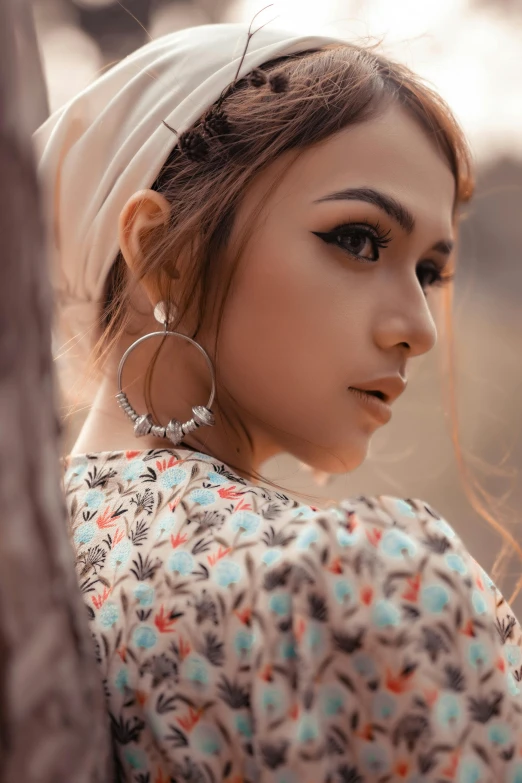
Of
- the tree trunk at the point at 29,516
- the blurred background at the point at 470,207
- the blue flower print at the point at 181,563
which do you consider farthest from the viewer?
the blurred background at the point at 470,207

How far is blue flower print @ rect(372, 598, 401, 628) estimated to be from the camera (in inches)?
23.0

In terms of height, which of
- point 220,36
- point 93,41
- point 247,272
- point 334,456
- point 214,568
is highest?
point 220,36

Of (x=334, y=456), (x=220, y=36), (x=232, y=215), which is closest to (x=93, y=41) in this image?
(x=220, y=36)

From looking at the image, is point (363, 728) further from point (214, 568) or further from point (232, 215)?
point (232, 215)

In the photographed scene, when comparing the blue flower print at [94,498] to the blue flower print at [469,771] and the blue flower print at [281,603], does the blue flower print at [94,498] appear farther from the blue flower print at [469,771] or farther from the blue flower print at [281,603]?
the blue flower print at [469,771]

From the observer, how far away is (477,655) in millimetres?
586

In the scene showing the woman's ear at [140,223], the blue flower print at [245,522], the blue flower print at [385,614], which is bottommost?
the blue flower print at [245,522]

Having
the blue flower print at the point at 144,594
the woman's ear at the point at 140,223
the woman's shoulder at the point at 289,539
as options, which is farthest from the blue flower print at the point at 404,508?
the woman's ear at the point at 140,223

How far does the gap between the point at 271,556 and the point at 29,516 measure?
279 mm

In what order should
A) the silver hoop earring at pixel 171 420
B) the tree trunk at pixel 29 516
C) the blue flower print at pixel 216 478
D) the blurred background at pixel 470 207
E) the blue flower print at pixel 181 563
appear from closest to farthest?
the tree trunk at pixel 29 516
the blue flower print at pixel 181 563
the blue flower print at pixel 216 478
the silver hoop earring at pixel 171 420
the blurred background at pixel 470 207

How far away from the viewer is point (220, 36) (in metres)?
1.03

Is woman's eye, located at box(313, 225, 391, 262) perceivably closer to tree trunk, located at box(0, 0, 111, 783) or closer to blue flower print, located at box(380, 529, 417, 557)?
blue flower print, located at box(380, 529, 417, 557)

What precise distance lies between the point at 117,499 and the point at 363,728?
14.1 inches

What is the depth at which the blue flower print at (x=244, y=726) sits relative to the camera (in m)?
0.59
